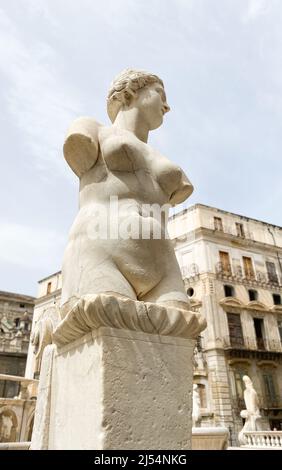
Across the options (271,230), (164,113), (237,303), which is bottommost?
(164,113)

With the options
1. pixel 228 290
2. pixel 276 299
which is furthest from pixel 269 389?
pixel 276 299

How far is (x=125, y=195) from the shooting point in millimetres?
2531

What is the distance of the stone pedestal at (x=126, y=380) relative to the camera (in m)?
1.84

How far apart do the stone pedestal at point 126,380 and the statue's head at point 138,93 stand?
1.75 metres

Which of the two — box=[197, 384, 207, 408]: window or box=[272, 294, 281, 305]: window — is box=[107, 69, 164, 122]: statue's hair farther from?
box=[272, 294, 281, 305]: window

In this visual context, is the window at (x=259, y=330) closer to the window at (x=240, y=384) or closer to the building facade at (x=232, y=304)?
the building facade at (x=232, y=304)

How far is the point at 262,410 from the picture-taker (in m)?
24.1

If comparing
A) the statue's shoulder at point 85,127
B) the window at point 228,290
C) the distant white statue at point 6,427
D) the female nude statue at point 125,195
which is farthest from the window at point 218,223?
the statue's shoulder at point 85,127

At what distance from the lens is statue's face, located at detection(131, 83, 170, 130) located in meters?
3.11

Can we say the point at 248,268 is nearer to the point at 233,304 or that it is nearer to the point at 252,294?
the point at 252,294

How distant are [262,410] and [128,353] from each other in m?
25.6

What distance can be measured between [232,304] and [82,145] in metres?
25.4
